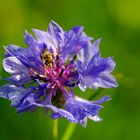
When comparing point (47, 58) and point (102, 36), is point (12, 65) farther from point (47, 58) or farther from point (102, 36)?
point (102, 36)

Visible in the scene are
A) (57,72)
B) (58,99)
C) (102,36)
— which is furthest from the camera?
(102,36)

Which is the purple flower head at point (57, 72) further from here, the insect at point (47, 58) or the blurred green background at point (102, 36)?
the blurred green background at point (102, 36)

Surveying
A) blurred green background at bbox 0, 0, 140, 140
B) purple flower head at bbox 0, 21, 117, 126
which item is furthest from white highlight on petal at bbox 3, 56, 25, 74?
blurred green background at bbox 0, 0, 140, 140

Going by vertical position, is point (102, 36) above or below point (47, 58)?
above

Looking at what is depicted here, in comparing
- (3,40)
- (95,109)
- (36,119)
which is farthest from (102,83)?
(3,40)

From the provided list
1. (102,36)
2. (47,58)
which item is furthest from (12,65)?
(102,36)

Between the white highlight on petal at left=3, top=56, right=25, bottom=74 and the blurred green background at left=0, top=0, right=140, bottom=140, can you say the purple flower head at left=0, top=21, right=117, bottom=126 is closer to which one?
the white highlight on petal at left=3, top=56, right=25, bottom=74

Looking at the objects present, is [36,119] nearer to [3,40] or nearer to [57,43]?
[3,40]
